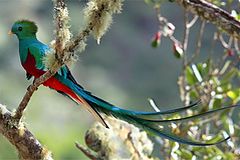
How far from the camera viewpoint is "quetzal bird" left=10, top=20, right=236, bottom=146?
1073mm

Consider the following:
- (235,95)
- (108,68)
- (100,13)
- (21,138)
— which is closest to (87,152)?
(21,138)

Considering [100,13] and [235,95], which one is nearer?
[100,13]

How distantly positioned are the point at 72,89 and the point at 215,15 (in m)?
0.41

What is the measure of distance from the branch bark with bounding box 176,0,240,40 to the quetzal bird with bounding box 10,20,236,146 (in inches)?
13.2

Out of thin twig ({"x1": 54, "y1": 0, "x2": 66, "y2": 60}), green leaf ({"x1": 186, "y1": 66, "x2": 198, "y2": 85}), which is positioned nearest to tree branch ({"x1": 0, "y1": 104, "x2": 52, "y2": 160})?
thin twig ({"x1": 54, "y1": 0, "x2": 66, "y2": 60})

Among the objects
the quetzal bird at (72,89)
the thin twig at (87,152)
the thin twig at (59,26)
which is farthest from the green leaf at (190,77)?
the thin twig at (59,26)

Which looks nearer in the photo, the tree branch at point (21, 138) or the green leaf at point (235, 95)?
the tree branch at point (21, 138)

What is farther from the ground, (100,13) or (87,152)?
(100,13)

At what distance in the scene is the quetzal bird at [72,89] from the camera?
1073 millimetres

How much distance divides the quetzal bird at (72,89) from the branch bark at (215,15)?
1.10 feet

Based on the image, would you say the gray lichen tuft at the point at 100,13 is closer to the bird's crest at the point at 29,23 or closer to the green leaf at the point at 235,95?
the bird's crest at the point at 29,23

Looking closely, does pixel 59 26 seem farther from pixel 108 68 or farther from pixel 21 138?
pixel 108 68

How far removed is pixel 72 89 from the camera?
118 centimetres

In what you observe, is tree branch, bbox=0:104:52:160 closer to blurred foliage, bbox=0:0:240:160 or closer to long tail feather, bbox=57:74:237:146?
long tail feather, bbox=57:74:237:146
